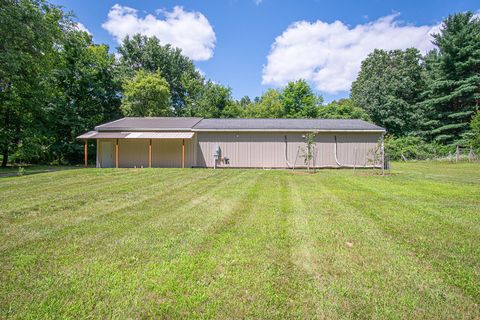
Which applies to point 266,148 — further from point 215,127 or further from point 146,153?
point 146,153

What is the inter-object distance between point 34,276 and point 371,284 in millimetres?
3211

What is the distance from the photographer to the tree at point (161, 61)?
31.0 metres

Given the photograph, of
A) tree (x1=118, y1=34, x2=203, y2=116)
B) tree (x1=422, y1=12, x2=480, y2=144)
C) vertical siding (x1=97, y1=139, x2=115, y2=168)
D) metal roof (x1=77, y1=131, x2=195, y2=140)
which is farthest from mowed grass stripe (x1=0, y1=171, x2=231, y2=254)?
tree (x1=422, y1=12, x2=480, y2=144)

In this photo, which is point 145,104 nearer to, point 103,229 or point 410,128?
point 103,229

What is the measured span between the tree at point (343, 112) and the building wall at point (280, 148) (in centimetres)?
1267

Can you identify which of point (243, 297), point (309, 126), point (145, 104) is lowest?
point (243, 297)

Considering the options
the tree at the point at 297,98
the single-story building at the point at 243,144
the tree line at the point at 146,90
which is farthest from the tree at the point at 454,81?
the single-story building at the point at 243,144

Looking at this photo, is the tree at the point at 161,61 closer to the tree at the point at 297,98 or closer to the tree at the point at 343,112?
the tree at the point at 297,98

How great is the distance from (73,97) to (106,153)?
778 centimetres

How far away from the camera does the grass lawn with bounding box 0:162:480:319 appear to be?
1.92 metres

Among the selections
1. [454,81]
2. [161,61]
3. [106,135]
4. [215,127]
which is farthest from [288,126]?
[161,61]

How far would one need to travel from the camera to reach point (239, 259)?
2.71 meters

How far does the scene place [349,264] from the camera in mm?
2617

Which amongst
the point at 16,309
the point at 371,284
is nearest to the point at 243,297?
the point at 371,284
